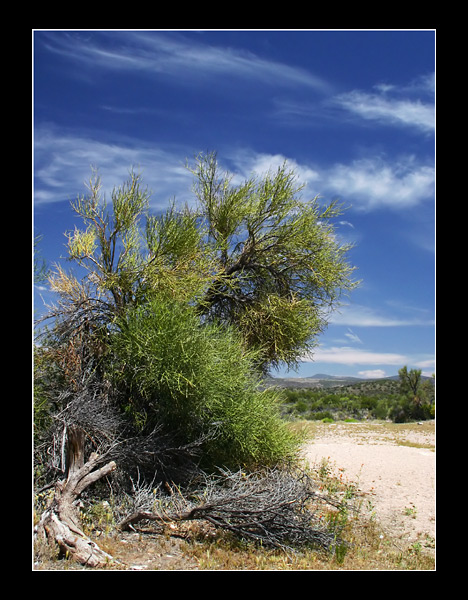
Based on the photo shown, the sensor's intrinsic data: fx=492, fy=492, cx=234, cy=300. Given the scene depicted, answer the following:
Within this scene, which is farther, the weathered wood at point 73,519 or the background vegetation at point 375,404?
the background vegetation at point 375,404

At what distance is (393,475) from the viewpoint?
35.8 ft

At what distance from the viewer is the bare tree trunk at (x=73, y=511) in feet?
16.4

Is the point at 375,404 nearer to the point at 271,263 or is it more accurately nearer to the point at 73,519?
the point at 271,263

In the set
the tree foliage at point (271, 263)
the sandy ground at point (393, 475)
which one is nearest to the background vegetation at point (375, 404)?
the sandy ground at point (393, 475)

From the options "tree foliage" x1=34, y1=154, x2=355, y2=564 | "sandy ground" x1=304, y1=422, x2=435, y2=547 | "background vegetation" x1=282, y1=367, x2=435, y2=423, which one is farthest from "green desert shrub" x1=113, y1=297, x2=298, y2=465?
"background vegetation" x1=282, y1=367, x2=435, y2=423

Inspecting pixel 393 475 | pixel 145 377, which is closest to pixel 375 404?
pixel 393 475

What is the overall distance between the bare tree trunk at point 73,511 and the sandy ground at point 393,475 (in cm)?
439

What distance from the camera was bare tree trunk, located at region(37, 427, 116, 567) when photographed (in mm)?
5008

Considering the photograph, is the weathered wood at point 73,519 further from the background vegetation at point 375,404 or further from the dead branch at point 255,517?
the background vegetation at point 375,404

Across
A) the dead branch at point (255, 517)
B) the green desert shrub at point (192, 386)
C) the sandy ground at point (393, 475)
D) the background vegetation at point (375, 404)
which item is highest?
the green desert shrub at point (192, 386)

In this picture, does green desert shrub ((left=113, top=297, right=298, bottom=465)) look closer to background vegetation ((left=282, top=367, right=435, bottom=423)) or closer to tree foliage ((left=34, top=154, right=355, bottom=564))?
tree foliage ((left=34, top=154, right=355, bottom=564))
